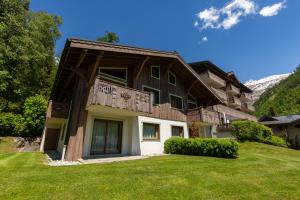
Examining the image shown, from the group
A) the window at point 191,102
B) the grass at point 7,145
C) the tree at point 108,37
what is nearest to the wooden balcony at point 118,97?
the window at point 191,102

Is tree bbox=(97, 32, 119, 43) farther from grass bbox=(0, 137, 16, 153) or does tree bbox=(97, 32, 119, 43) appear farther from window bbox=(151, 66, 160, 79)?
grass bbox=(0, 137, 16, 153)

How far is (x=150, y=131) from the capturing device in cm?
1491

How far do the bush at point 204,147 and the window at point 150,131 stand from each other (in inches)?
47.2

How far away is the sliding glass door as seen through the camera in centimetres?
1210

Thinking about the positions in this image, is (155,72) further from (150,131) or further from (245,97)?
(245,97)

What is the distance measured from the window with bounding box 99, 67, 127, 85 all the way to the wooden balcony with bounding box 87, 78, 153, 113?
220 cm

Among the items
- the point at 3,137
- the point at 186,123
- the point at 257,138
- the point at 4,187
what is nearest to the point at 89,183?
the point at 4,187

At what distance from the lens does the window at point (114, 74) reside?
13.1 metres

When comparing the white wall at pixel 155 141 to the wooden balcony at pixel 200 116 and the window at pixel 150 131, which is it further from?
the wooden balcony at pixel 200 116

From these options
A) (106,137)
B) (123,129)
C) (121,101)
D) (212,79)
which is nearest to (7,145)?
(106,137)

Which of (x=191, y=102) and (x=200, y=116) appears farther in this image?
(x=191, y=102)

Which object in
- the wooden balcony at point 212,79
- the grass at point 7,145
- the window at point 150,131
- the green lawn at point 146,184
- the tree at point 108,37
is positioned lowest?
the green lawn at point 146,184

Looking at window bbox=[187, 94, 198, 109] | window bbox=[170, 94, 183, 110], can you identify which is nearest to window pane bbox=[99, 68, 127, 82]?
window bbox=[170, 94, 183, 110]

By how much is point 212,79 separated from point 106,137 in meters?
23.0
